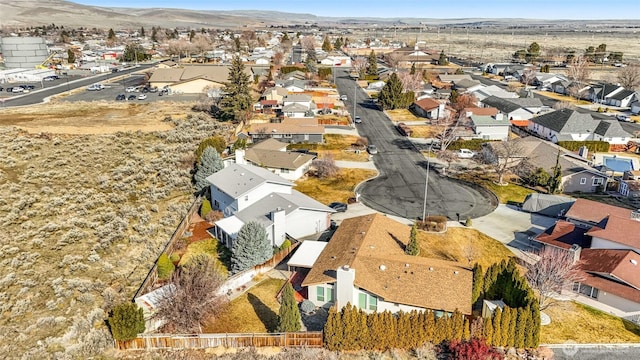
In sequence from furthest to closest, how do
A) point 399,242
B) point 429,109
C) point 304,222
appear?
1. point 429,109
2. point 304,222
3. point 399,242

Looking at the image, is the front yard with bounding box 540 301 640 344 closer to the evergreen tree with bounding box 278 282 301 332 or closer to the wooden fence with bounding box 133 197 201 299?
the evergreen tree with bounding box 278 282 301 332

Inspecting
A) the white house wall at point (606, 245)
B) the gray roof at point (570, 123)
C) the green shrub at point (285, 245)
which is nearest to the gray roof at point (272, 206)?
the green shrub at point (285, 245)

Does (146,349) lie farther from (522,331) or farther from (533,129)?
(533,129)

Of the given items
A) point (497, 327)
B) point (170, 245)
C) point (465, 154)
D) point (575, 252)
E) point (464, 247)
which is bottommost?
point (464, 247)

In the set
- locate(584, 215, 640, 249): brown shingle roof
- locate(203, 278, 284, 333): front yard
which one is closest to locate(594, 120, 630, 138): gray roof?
locate(584, 215, 640, 249): brown shingle roof

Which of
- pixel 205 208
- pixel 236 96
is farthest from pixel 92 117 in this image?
pixel 205 208

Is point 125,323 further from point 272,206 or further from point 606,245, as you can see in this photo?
point 606,245
